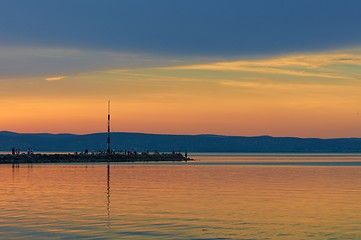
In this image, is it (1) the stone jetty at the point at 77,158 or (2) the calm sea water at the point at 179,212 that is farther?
(1) the stone jetty at the point at 77,158

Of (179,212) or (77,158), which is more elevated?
(77,158)

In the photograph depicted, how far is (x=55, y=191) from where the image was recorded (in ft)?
162

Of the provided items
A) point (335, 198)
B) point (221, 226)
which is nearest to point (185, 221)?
point (221, 226)

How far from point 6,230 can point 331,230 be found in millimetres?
13594

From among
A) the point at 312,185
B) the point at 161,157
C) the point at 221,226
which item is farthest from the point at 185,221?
the point at 161,157

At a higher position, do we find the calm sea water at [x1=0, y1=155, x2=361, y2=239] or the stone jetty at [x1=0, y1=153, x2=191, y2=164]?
the stone jetty at [x1=0, y1=153, x2=191, y2=164]

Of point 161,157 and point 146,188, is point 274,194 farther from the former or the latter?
point 161,157

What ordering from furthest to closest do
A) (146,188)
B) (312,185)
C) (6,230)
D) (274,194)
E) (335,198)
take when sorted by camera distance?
(312,185)
(146,188)
(274,194)
(335,198)
(6,230)

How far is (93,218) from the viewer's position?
Result: 33.2 m

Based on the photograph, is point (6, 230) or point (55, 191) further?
point (55, 191)

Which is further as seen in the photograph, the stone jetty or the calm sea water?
the stone jetty

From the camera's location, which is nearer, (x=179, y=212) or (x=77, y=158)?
(x=179, y=212)

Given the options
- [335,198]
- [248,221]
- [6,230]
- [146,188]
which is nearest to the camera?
[6,230]

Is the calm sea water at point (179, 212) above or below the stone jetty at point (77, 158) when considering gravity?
below
